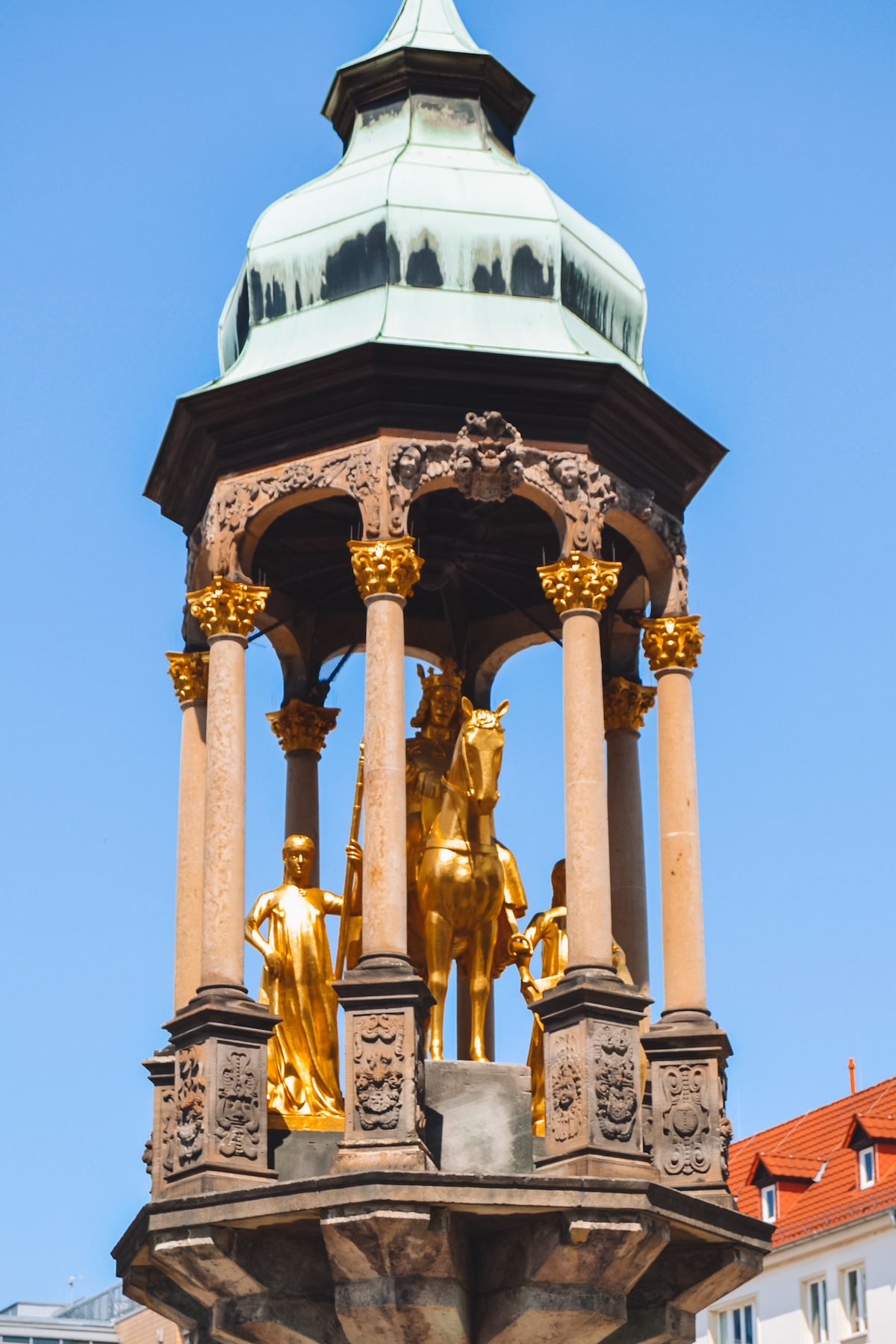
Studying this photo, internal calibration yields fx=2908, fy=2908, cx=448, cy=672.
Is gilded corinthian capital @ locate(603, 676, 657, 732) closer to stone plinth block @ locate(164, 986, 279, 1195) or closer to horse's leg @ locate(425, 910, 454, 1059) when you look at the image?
horse's leg @ locate(425, 910, 454, 1059)

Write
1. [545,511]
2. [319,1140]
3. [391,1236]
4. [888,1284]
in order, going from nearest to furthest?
[391,1236] < [319,1140] < [545,511] < [888,1284]

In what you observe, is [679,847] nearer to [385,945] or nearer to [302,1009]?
[385,945]

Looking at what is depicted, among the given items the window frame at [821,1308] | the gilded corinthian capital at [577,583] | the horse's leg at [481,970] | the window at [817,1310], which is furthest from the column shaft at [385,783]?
the window at [817,1310]

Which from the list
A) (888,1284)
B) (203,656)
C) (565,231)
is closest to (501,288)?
(565,231)

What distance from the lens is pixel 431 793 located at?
24.2 metres

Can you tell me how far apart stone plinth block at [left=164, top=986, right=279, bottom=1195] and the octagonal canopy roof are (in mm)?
5250

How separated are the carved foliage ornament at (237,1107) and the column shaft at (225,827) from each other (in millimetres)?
628

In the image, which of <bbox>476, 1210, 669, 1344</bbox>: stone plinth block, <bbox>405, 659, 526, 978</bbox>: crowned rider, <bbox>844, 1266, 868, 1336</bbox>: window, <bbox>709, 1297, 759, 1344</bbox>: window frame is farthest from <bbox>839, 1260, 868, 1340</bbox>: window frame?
<bbox>476, 1210, 669, 1344</bbox>: stone plinth block

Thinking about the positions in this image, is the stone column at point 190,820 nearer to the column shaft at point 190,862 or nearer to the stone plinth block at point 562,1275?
the column shaft at point 190,862

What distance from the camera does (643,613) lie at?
84.1 feet

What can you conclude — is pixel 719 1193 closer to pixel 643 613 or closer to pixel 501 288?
pixel 643 613

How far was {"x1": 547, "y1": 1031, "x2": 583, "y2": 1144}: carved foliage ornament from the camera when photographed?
20.9 m

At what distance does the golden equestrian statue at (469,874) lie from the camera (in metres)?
23.5

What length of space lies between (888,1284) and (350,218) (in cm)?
3176
